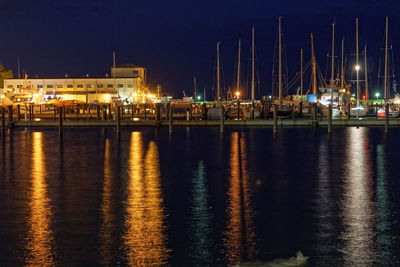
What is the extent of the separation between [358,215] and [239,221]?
3.03 metres

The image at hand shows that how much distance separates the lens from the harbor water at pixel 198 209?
39.3 feet

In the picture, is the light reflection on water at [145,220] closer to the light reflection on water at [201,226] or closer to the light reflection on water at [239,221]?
the light reflection on water at [201,226]

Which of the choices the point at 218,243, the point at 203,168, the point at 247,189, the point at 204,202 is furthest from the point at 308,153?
the point at 218,243

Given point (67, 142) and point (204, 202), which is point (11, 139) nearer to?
point (67, 142)

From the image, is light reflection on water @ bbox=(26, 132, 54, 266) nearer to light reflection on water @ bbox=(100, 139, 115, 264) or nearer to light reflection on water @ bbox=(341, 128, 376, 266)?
light reflection on water @ bbox=(100, 139, 115, 264)

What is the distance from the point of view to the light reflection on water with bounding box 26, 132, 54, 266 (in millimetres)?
11602

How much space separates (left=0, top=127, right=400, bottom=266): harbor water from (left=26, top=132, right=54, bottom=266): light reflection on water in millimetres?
27

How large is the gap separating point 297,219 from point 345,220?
1.14m

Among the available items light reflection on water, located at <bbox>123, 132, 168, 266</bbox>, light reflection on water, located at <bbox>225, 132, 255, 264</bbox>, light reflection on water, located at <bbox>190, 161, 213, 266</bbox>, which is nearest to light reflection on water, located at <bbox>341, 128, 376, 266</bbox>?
light reflection on water, located at <bbox>225, 132, 255, 264</bbox>

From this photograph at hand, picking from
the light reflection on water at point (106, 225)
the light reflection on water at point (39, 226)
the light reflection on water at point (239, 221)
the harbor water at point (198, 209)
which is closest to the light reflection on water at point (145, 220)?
the harbor water at point (198, 209)

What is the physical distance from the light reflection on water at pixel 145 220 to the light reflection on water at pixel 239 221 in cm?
137

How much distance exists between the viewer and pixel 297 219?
49.3ft

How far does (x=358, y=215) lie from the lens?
15.2 metres

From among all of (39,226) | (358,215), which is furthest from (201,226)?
(358,215)
